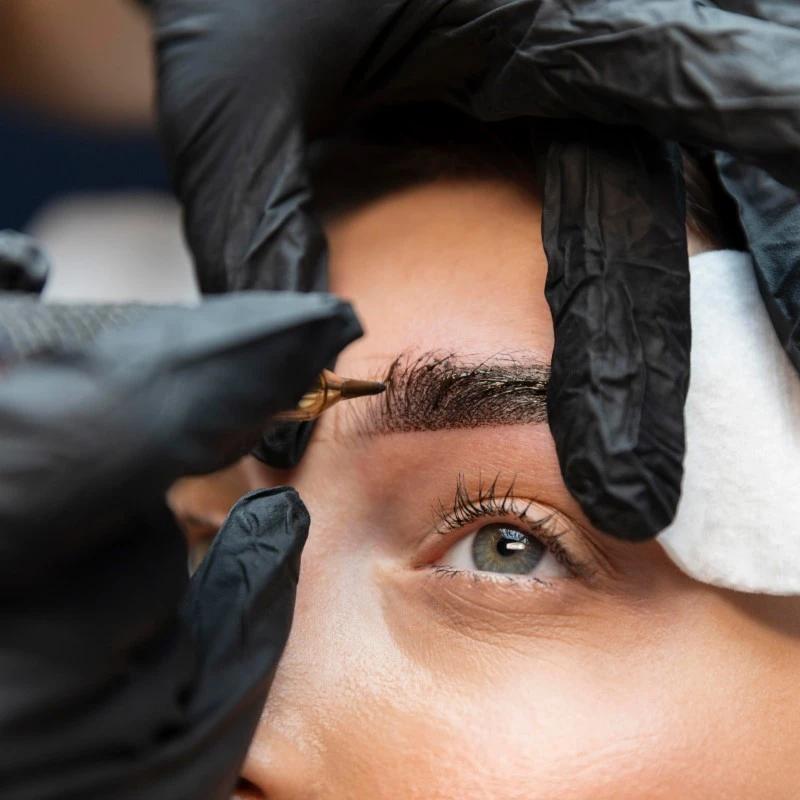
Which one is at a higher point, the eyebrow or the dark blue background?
the eyebrow

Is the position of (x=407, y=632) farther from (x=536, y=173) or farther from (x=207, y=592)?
(x=536, y=173)

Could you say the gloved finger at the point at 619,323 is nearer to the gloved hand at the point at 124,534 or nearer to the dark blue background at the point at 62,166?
the gloved hand at the point at 124,534

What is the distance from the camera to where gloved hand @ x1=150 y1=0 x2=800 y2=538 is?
28.6 inches

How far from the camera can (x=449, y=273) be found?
895 mm

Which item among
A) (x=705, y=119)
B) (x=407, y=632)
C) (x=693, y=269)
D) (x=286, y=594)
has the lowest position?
(x=407, y=632)

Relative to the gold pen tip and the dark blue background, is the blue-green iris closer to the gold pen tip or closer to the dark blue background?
the gold pen tip

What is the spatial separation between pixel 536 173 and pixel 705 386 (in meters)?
0.28

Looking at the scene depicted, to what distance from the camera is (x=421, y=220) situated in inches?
37.9

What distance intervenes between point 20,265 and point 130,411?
471 millimetres

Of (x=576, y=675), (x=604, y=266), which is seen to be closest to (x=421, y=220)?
(x=604, y=266)

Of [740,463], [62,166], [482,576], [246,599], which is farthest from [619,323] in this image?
[62,166]

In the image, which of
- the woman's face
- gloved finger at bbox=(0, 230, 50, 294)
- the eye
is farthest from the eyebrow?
gloved finger at bbox=(0, 230, 50, 294)

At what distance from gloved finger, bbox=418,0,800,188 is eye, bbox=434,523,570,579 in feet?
1.21

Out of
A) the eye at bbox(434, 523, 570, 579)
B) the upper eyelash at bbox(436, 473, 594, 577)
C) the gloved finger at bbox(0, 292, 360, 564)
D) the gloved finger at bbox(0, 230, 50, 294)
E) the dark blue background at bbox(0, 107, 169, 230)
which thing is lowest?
the dark blue background at bbox(0, 107, 169, 230)
